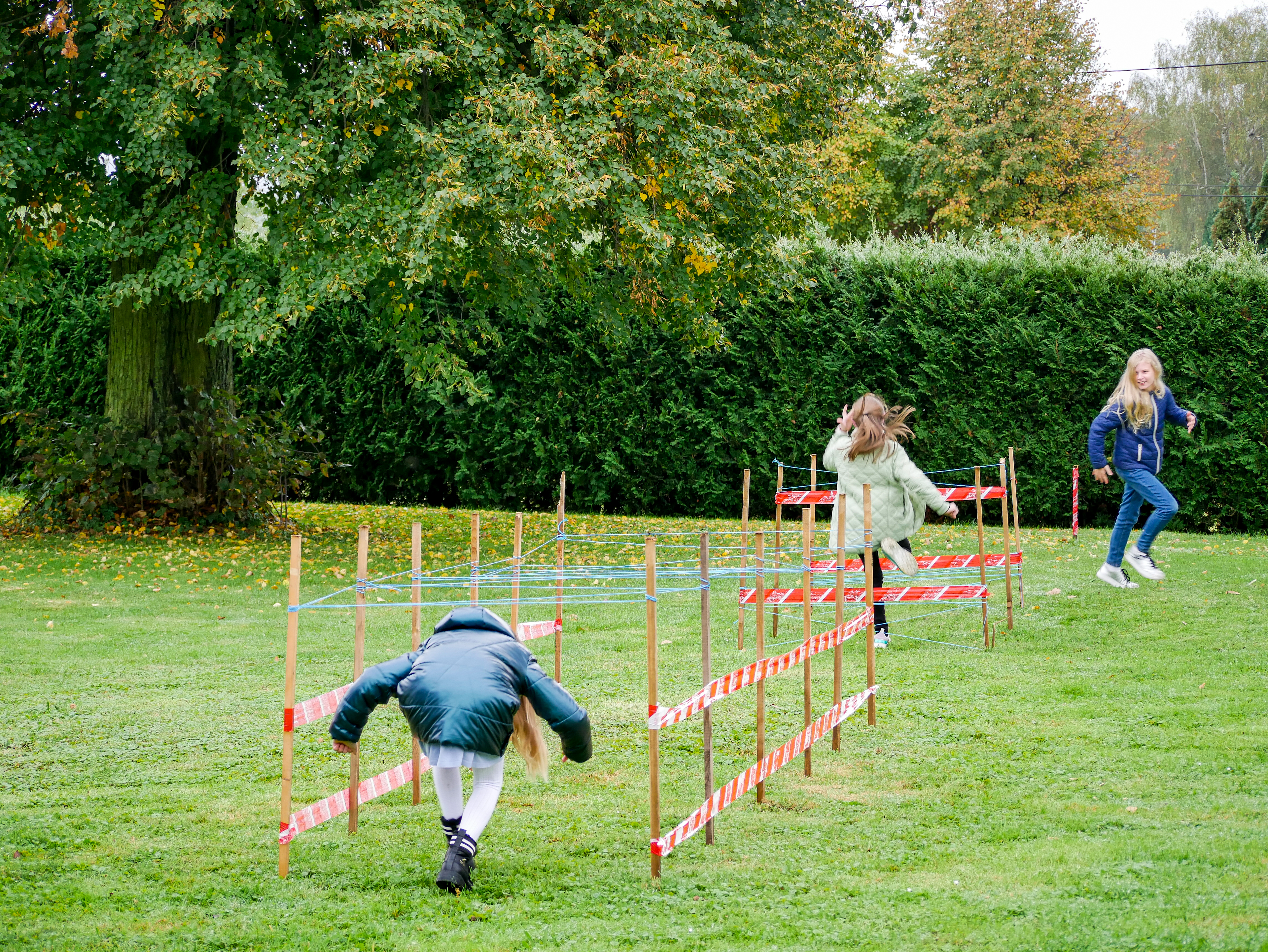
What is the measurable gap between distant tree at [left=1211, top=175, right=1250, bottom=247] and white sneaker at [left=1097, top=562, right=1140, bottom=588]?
30.8 metres

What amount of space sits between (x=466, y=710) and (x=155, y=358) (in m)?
11.7

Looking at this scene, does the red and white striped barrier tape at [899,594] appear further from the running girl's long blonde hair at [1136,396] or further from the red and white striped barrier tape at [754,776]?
the running girl's long blonde hair at [1136,396]

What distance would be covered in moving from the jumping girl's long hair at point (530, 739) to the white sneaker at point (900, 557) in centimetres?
423

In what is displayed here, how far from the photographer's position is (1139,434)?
34.1ft

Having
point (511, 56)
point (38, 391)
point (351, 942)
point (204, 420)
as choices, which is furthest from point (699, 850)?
point (38, 391)

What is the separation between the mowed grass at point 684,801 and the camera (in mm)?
4051

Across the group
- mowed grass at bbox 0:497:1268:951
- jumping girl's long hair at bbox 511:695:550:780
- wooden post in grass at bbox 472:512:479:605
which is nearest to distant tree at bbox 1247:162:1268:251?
mowed grass at bbox 0:497:1268:951

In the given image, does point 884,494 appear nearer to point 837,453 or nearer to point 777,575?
point 837,453

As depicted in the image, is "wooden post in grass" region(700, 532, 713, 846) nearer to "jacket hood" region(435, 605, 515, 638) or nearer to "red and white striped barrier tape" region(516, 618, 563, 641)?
"jacket hood" region(435, 605, 515, 638)

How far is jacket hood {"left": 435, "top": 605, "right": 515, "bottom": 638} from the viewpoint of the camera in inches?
180

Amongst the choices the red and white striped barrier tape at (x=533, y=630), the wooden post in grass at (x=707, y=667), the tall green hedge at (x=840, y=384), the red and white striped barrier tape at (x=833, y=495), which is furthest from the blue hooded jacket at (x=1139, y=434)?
the wooden post in grass at (x=707, y=667)

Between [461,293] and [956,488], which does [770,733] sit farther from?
[461,293]

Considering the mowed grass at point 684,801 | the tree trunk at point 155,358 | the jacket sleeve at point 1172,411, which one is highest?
the tree trunk at point 155,358

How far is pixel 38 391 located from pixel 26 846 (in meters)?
17.4
